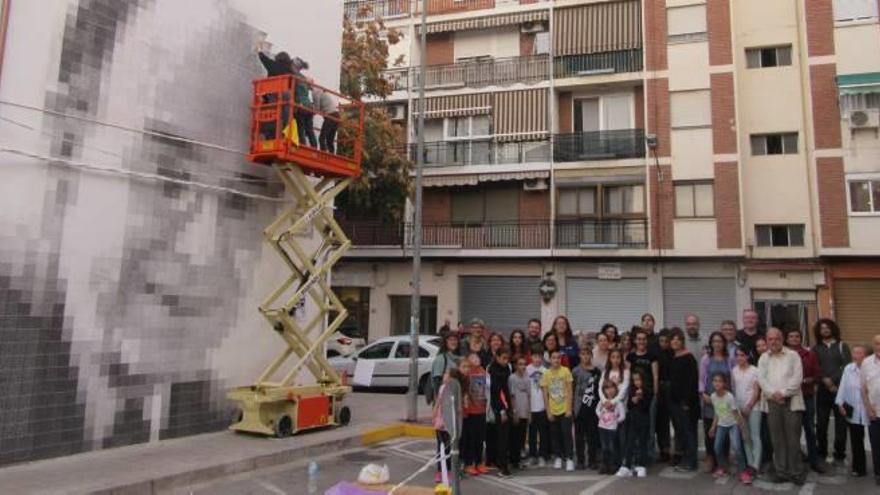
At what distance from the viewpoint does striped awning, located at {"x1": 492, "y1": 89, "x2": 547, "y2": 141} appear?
78.4 ft

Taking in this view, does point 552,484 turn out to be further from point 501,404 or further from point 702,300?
point 702,300

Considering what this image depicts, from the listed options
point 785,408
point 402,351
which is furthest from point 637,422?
point 402,351

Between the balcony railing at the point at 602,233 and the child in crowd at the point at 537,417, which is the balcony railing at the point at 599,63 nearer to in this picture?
the balcony railing at the point at 602,233

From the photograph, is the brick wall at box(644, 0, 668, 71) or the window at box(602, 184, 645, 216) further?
the brick wall at box(644, 0, 668, 71)

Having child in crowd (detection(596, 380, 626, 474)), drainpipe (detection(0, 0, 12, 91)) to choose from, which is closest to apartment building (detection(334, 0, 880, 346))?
drainpipe (detection(0, 0, 12, 91))

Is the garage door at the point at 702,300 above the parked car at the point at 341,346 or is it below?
above

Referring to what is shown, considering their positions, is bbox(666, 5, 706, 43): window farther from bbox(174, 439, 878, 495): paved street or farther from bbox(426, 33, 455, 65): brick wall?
bbox(174, 439, 878, 495): paved street

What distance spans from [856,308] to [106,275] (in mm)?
20570

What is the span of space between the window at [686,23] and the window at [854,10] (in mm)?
4021

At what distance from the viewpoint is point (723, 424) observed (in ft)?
26.9

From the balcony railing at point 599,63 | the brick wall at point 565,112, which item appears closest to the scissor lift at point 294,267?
the brick wall at point 565,112

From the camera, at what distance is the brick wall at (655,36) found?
22.7 m

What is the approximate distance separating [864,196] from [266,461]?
19786mm

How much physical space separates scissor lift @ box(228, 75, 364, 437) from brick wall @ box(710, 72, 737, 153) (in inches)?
572
